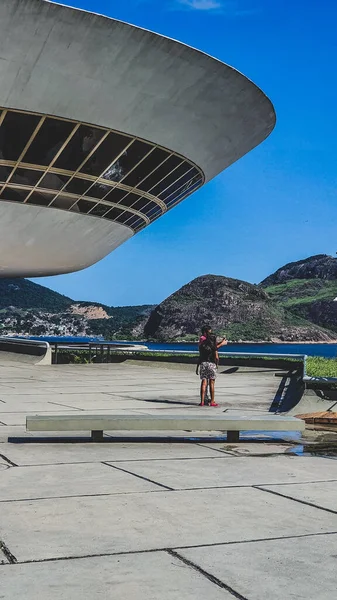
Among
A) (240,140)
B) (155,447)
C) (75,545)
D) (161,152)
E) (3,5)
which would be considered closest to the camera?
(75,545)

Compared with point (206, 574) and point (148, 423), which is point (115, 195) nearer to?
point (148, 423)

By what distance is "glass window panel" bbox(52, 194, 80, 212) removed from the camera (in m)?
25.5

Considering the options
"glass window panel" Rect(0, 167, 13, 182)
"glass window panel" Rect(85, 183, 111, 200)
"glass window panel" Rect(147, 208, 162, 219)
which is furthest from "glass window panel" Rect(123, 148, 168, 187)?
"glass window panel" Rect(147, 208, 162, 219)

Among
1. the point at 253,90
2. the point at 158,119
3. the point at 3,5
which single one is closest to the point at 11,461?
the point at 3,5

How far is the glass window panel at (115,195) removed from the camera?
26073mm

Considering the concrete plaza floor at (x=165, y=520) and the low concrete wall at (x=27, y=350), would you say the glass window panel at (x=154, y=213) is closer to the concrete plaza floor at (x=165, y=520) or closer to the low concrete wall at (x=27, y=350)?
the low concrete wall at (x=27, y=350)

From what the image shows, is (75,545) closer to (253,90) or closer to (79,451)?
(79,451)

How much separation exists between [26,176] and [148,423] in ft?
54.0

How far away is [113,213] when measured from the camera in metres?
28.2

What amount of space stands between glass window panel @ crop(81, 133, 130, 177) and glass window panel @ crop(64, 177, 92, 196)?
1.85ft

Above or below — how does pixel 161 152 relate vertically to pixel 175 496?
above

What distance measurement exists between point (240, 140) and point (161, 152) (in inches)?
140

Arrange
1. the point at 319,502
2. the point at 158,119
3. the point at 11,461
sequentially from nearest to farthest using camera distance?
the point at 319,502 → the point at 11,461 → the point at 158,119

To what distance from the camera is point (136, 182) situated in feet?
85.0
